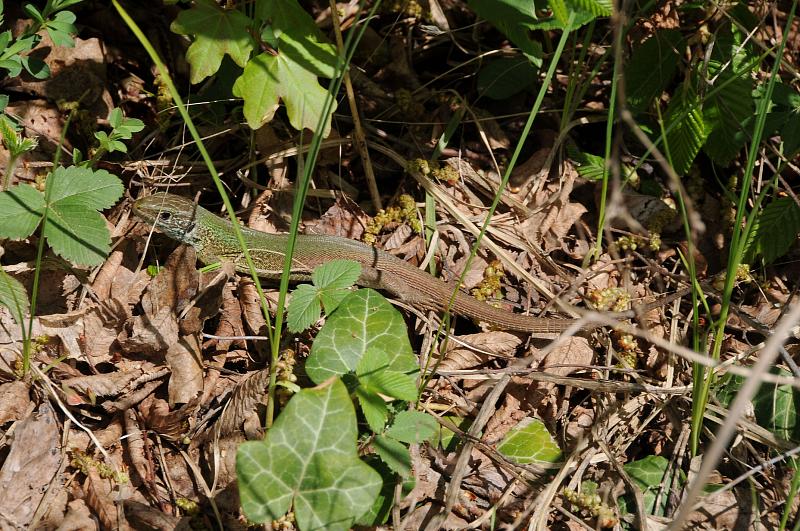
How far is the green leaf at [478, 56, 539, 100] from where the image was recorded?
13.4ft

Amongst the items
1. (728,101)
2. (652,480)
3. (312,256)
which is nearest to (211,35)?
(312,256)

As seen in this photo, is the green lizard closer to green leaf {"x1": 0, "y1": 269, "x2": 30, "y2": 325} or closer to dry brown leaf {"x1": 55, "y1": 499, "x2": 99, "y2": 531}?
green leaf {"x1": 0, "y1": 269, "x2": 30, "y2": 325}

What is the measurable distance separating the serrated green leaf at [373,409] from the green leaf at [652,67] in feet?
7.79

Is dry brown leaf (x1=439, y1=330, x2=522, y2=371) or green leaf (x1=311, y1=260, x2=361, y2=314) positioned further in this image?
dry brown leaf (x1=439, y1=330, x2=522, y2=371)

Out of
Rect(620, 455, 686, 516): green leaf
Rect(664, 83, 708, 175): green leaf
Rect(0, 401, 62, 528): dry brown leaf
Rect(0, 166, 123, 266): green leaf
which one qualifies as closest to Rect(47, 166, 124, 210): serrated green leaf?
Rect(0, 166, 123, 266): green leaf

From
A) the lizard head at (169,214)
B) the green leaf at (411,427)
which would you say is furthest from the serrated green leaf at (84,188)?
the green leaf at (411,427)

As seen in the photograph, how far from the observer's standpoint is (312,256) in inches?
159

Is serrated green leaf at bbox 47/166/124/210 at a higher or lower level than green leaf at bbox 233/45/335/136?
lower

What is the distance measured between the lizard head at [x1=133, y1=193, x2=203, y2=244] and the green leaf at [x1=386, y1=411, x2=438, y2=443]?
1.83 meters

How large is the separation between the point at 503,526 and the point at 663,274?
177 centimetres

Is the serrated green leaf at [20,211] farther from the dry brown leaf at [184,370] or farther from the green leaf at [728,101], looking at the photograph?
the green leaf at [728,101]

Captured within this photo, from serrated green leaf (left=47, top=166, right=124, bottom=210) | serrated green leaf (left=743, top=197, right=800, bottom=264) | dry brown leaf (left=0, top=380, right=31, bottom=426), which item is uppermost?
serrated green leaf (left=743, top=197, right=800, bottom=264)

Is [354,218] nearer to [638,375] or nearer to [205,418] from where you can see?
[205,418]

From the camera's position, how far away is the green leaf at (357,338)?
2.75 m
